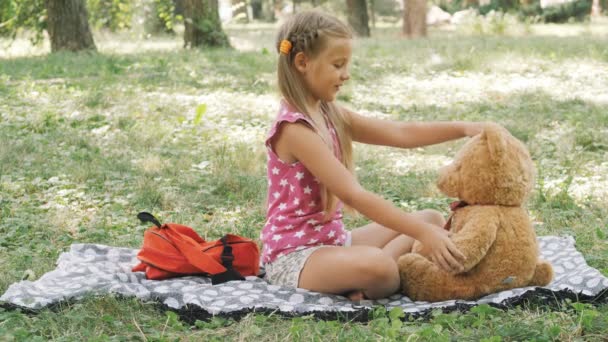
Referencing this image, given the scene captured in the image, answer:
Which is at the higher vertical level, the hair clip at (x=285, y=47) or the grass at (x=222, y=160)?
the hair clip at (x=285, y=47)

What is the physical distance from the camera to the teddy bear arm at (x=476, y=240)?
294cm

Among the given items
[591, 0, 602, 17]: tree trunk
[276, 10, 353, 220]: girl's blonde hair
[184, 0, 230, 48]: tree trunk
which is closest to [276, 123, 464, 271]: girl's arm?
[276, 10, 353, 220]: girl's blonde hair

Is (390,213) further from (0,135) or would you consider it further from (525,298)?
(0,135)

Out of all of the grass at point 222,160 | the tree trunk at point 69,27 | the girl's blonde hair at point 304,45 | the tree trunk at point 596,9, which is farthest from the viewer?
the tree trunk at point 596,9

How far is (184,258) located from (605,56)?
869 centimetres

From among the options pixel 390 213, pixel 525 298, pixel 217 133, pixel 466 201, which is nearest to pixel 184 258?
pixel 390 213

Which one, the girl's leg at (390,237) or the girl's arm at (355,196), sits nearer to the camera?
the girl's arm at (355,196)

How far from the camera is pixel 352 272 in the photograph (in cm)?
311

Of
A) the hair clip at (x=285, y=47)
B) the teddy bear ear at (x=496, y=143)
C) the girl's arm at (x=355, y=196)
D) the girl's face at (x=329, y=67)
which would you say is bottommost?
the girl's arm at (x=355, y=196)

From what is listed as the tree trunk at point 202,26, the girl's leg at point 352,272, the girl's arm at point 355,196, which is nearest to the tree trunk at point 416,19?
the tree trunk at point 202,26

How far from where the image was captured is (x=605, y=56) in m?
10.5

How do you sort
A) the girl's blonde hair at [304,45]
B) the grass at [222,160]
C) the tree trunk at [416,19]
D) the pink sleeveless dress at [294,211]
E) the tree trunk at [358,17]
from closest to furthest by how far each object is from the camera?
the grass at [222,160] < the girl's blonde hair at [304,45] < the pink sleeveless dress at [294,211] < the tree trunk at [416,19] < the tree trunk at [358,17]

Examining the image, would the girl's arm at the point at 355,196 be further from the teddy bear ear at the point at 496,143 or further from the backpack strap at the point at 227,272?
the backpack strap at the point at 227,272

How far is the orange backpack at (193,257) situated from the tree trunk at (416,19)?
14629 mm
